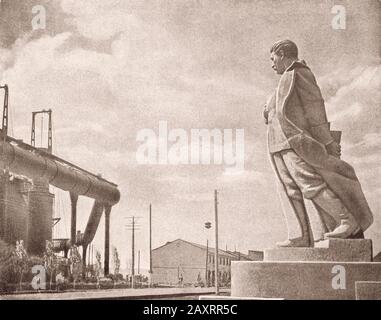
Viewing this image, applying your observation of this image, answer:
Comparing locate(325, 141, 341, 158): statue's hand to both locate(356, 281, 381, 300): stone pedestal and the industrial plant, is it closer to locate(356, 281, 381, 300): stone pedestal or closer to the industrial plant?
locate(356, 281, 381, 300): stone pedestal

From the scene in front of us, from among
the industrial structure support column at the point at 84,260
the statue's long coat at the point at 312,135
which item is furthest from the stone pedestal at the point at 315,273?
the industrial structure support column at the point at 84,260

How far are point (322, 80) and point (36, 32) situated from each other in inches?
160

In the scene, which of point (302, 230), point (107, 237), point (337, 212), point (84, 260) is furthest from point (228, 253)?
point (337, 212)

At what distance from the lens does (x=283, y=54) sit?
667 cm

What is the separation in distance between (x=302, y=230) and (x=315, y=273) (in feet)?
1.75

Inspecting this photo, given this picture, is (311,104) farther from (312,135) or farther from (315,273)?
(315,273)

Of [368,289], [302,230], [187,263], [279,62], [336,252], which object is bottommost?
[368,289]

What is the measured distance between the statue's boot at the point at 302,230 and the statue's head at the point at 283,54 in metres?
1.50

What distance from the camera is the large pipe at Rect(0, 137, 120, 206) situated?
8914 millimetres

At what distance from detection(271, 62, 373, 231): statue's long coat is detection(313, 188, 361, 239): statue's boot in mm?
63

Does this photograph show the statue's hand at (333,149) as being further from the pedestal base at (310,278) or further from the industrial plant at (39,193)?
the industrial plant at (39,193)

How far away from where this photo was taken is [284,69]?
672 centimetres

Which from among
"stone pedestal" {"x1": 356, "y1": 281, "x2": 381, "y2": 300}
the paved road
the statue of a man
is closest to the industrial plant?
the paved road
